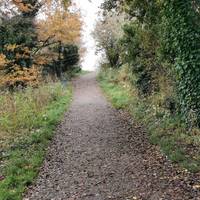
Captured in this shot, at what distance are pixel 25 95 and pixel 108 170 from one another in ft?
34.9

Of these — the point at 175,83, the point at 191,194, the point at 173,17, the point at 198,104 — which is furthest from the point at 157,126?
the point at 191,194

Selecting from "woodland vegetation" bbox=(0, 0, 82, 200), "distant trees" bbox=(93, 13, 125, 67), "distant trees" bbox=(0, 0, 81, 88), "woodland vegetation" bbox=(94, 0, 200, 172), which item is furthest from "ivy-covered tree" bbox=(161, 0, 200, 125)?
"distant trees" bbox=(93, 13, 125, 67)

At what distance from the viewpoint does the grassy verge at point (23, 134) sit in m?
9.35

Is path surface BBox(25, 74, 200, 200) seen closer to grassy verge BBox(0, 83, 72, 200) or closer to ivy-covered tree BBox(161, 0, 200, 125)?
grassy verge BBox(0, 83, 72, 200)

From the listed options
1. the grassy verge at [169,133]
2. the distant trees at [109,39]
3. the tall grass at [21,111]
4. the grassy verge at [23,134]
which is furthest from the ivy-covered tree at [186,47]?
the distant trees at [109,39]

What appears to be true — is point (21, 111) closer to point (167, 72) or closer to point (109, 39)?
point (167, 72)

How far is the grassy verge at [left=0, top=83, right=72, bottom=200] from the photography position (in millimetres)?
9346

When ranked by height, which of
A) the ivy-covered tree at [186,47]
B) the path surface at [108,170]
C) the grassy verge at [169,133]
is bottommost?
the path surface at [108,170]

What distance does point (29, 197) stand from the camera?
8.52 meters

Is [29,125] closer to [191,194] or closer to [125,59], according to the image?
[125,59]

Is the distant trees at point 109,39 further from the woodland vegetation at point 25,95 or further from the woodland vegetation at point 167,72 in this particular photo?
the woodland vegetation at point 167,72

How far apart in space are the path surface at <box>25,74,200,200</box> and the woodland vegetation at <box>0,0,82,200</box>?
19.2 inches

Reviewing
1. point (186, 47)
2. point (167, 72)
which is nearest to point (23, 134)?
point (167, 72)

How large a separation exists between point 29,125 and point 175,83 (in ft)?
18.8
